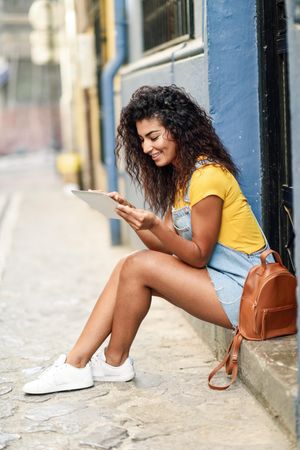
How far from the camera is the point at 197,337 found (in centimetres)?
522

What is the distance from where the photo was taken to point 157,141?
410 cm

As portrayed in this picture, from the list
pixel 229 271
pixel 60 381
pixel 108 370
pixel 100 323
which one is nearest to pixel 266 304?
pixel 229 271

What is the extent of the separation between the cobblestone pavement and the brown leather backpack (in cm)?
32

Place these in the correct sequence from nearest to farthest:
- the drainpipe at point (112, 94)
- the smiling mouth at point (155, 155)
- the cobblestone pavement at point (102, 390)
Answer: the cobblestone pavement at point (102, 390) → the smiling mouth at point (155, 155) → the drainpipe at point (112, 94)

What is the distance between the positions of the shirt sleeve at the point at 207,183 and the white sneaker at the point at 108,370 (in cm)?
97

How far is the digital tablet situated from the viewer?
3840mm

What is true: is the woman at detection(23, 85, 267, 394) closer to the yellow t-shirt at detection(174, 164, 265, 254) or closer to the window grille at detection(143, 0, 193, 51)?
the yellow t-shirt at detection(174, 164, 265, 254)

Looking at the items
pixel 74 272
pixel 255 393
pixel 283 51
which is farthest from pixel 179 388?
pixel 74 272

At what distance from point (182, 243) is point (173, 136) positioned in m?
0.53

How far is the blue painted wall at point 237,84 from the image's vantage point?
14.8ft

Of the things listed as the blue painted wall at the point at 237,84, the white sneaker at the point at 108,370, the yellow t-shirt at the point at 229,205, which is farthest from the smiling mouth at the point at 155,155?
the white sneaker at the point at 108,370

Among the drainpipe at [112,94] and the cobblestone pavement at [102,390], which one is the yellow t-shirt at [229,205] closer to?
the cobblestone pavement at [102,390]

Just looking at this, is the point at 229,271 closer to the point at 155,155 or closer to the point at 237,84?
the point at 155,155

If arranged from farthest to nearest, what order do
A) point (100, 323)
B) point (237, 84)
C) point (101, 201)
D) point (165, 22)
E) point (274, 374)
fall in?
1. point (165, 22)
2. point (237, 84)
3. point (100, 323)
4. point (101, 201)
5. point (274, 374)
